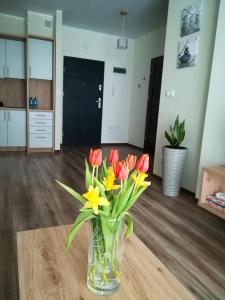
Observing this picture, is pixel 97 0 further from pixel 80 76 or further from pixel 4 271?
pixel 4 271

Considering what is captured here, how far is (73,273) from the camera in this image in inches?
33.6

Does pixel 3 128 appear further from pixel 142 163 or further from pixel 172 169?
pixel 142 163

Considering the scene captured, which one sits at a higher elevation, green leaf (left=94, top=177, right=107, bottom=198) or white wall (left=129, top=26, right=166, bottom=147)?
white wall (left=129, top=26, right=166, bottom=147)

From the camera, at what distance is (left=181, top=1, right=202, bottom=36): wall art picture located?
2781 millimetres

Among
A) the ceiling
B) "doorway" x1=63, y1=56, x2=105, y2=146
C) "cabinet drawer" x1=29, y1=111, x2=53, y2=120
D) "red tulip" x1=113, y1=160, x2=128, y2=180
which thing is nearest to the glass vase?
"red tulip" x1=113, y1=160, x2=128, y2=180

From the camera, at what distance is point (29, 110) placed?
15.0 ft

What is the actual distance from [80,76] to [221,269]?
16.1 feet

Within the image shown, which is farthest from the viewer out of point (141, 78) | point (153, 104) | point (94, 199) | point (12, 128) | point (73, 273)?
point (141, 78)

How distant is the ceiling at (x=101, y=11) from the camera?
3.92 meters

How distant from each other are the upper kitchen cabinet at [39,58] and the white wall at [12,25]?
1.62 feet

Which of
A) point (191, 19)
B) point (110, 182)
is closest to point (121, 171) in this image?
point (110, 182)

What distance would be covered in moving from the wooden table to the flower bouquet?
64mm

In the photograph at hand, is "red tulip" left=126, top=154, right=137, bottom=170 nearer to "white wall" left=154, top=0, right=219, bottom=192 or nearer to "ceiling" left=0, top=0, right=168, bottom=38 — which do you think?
"white wall" left=154, top=0, right=219, bottom=192

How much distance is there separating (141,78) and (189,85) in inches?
113
